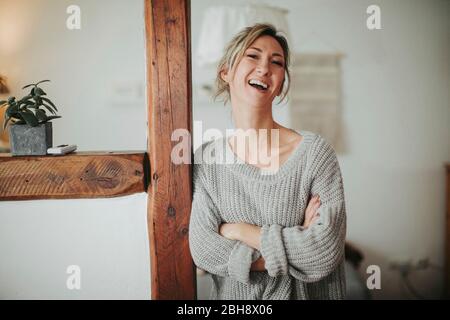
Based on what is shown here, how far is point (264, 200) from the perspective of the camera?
110 cm

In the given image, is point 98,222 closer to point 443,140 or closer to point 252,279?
point 252,279

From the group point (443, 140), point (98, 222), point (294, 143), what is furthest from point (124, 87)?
point (443, 140)

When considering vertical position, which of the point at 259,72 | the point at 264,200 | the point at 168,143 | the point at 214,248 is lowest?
the point at 214,248

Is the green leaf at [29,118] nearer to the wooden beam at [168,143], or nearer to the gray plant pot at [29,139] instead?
the gray plant pot at [29,139]

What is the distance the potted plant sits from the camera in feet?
3.60

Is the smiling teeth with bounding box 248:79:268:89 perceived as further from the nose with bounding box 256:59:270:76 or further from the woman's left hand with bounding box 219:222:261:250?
the woman's left hand with bounding box 219:222:261:250

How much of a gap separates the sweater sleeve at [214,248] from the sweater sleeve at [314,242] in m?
0.07

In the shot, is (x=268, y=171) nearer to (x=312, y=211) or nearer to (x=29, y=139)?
(x=312, y=211)

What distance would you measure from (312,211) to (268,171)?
187mm

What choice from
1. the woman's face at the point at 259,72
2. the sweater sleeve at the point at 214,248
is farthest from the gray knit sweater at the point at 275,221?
the woman's face at the point at 259,72

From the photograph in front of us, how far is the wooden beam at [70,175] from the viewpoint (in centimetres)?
113

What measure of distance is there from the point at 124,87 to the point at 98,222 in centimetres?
51

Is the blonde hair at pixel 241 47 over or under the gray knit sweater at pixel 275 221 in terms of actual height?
over

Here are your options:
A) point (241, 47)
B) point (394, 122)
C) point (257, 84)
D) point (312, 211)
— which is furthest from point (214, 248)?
point (394, 122)
